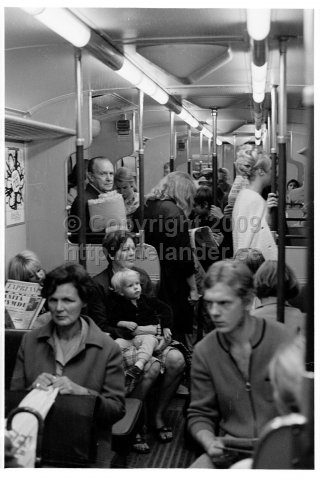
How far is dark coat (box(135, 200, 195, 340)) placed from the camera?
2.48 metres

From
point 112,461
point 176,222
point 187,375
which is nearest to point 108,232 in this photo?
point 176,222

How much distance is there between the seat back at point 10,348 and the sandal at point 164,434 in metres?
0.44

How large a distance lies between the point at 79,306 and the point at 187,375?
0.35m

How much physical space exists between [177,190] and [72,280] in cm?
39

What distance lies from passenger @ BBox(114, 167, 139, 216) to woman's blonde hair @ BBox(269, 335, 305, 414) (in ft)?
1.88

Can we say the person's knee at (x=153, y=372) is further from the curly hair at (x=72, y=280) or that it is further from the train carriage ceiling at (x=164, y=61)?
the train carriage ceiling at (x=164, y=61)

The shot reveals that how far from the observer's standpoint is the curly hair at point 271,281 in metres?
2.41

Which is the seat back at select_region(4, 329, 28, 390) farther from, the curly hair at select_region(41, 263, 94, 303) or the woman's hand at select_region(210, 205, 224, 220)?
the woman's hand at select_region(210, 205, 224, 220)

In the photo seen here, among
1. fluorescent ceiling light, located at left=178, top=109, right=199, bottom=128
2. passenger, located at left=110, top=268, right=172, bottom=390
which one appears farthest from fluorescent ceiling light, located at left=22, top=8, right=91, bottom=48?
passenger, located at left=110, top=268, right=172, bottom=390

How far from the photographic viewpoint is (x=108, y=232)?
2508 mm

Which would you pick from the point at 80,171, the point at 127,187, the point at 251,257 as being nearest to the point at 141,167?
the point at 127,187

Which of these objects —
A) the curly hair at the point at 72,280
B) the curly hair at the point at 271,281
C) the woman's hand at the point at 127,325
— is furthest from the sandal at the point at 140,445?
the curly hair at the point at 271,281

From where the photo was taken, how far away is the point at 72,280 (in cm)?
248
